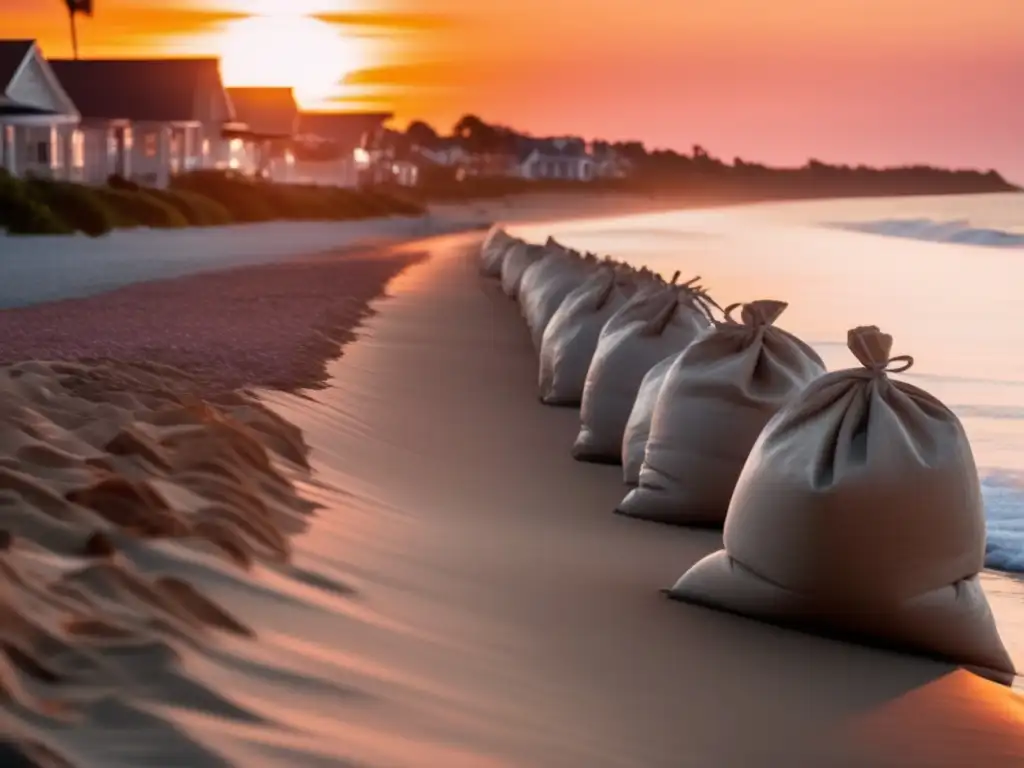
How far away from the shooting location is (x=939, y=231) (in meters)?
46.9

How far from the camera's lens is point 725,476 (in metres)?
4.33

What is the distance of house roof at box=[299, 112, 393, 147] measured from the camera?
69.2 metres

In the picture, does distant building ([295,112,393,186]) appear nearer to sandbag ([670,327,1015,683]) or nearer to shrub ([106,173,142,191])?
shrub ([106,173,142,191])

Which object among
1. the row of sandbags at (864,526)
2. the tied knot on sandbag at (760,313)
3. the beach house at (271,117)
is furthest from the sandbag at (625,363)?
the beach house at (271,117)

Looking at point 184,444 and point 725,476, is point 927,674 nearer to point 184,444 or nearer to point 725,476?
point 725,476

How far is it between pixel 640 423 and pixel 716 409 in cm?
66

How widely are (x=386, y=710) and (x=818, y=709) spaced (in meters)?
0.84

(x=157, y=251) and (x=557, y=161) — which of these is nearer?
(x=157, y=251)

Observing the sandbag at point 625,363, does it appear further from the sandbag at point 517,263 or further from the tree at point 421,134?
the tree at point 421,134

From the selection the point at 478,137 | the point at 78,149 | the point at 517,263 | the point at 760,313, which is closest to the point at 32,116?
the point at 78,149

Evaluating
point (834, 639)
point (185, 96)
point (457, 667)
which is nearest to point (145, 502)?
point (457, 667)

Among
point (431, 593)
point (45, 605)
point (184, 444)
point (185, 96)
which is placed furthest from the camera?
point (185, 96)

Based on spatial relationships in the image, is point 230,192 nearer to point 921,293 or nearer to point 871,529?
point 921,293

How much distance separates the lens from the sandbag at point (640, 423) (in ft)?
16.0
